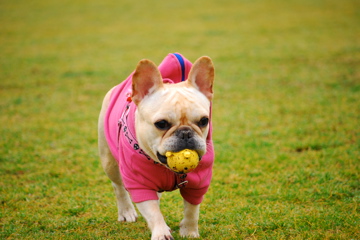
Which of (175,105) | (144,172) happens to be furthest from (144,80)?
(144,172)

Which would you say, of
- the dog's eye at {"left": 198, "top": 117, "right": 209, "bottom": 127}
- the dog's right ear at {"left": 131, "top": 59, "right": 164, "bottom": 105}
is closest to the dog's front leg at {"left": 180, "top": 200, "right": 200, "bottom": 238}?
the dog's eye at {"left": 198, "top": 117, "right": 209, "bottom": 127}

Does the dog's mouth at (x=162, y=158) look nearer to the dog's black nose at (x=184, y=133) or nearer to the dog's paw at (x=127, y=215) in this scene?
the dog's black nose at (x=184, y=133)

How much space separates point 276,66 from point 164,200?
27.7 ft

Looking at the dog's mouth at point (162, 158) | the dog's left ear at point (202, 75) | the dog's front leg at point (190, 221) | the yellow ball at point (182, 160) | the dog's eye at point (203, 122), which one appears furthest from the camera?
the dog's front leg at point (190, 221)

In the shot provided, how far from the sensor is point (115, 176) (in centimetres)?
448

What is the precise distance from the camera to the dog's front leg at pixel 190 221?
3.92 meters

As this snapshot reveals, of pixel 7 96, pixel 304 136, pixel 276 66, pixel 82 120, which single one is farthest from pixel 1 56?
pixel 304 136

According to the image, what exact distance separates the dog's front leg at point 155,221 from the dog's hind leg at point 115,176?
0.92 metres

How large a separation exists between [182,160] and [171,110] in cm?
40

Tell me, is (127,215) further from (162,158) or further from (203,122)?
(203,122)

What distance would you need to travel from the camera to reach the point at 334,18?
21.0 m

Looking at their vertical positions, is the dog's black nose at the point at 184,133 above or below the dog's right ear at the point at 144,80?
below

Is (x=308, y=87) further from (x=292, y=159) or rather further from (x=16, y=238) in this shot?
(x=16, y=238)

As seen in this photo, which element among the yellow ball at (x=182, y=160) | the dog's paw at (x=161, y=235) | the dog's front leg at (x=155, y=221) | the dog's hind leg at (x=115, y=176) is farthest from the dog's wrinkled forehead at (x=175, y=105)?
the dog's hind leg at (x=115, y=176)
